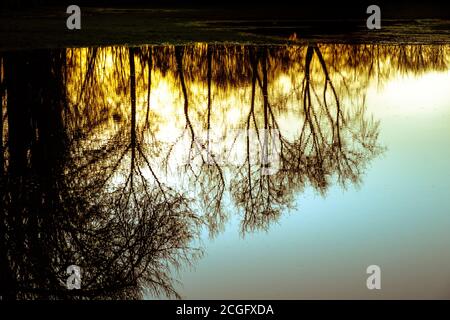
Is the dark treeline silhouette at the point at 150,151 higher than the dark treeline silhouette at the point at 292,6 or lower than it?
lower

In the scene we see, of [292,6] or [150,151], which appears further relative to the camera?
[292,6]

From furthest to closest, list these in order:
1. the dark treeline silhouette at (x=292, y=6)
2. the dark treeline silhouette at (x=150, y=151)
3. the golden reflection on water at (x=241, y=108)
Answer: the dark treeline silhouette at (x=292, y=6)
the golden reflection on water at (x=241, y=108)
the dark treeline silhouette at (x=150, y=151)

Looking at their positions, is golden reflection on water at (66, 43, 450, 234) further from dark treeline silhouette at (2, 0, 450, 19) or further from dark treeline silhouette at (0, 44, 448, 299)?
dark treeline silhouette at (2, 0, 450, 19)

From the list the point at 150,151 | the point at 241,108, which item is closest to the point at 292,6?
the point at 241,108

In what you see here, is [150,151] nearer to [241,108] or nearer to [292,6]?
[241,108]

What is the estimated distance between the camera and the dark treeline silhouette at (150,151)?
941 centimetres

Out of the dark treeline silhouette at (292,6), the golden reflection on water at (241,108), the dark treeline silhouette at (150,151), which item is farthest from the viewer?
the dark treeline silhouette at (292,6)

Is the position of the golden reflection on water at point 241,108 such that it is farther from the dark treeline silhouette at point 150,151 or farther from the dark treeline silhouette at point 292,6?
the dark treeline silhouette at point 292,6

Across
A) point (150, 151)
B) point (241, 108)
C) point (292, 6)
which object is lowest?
point (150, 151)

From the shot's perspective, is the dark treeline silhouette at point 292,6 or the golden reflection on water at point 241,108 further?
the dark treeline silhouette at point 292,6

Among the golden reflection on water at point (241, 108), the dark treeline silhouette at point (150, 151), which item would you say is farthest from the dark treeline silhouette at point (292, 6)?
the dark treeline silhouette at point (150, 151)

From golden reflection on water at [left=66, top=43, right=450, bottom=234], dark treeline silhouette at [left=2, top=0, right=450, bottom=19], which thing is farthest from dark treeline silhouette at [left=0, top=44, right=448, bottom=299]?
dark treeline silhouette at [left=2, top=0, right=450, bottom=19]

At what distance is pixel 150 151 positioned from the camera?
535 inches

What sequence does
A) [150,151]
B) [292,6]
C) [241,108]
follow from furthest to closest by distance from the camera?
[292,6]
[241,108]
[150,151]
